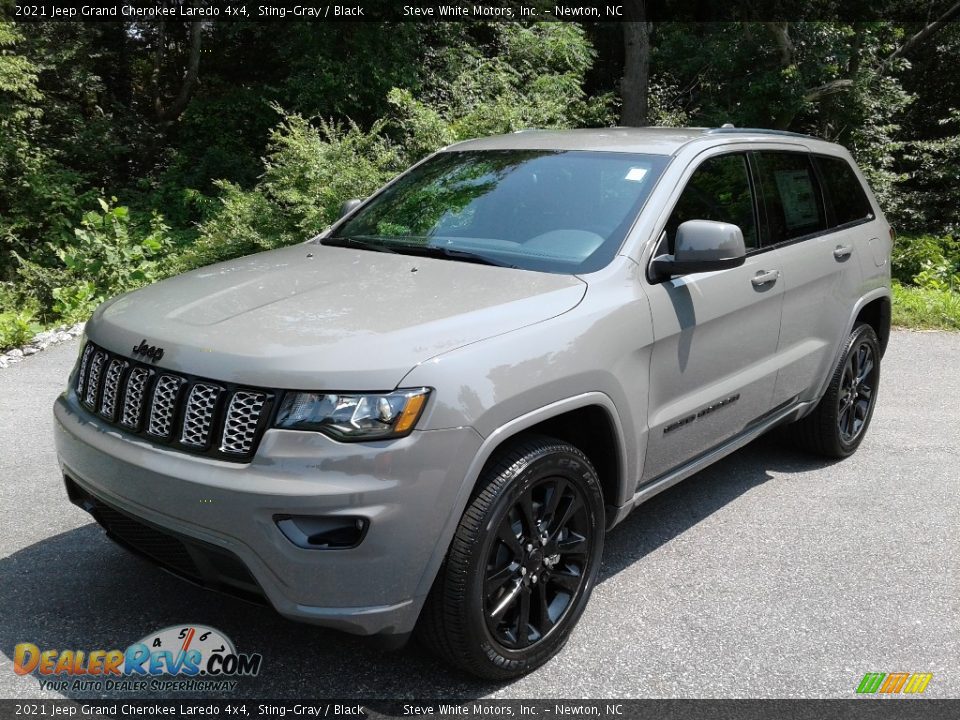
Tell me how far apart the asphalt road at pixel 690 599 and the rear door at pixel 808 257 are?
663 mm

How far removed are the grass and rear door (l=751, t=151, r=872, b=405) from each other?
14.7ft

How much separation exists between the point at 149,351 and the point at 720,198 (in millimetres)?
2501

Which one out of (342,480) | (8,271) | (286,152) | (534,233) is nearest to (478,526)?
(342,480)

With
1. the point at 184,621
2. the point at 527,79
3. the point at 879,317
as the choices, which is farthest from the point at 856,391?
the point at 527,79

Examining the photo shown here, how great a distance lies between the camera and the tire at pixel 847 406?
496 centimetres

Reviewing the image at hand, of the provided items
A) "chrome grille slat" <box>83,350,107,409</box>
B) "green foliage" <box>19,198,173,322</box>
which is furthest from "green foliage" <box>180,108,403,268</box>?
"chrome grille slat" <box>83,350,107,409</box>

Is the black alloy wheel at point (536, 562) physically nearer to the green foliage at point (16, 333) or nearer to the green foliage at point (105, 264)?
the green foliage at point (16, 333)

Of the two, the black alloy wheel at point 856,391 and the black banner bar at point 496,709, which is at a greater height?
the black alloy wheel at point 856,391

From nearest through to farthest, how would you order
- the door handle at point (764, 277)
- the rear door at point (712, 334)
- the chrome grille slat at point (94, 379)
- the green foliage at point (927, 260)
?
the chrome grille slat at point (94, 379) < the rear door at point (712, 334) < the door handle at point (764, 277) < the green foliage at point (927, 260)

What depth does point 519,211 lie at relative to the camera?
3.86 m

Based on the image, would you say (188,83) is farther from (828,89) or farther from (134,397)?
(134,397)

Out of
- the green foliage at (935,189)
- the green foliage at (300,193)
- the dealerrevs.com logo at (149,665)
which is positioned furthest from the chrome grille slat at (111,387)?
the green foliage at (935,189)

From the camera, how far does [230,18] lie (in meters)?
18.0

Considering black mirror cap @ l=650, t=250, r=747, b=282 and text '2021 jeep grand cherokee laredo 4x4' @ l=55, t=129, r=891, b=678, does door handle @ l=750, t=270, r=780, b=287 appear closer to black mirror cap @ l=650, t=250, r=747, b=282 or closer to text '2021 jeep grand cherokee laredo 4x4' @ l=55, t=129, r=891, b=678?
text '2021 jeep grand cherokee laredo 4x4' @ l=55, t=129, r=891, b=678
